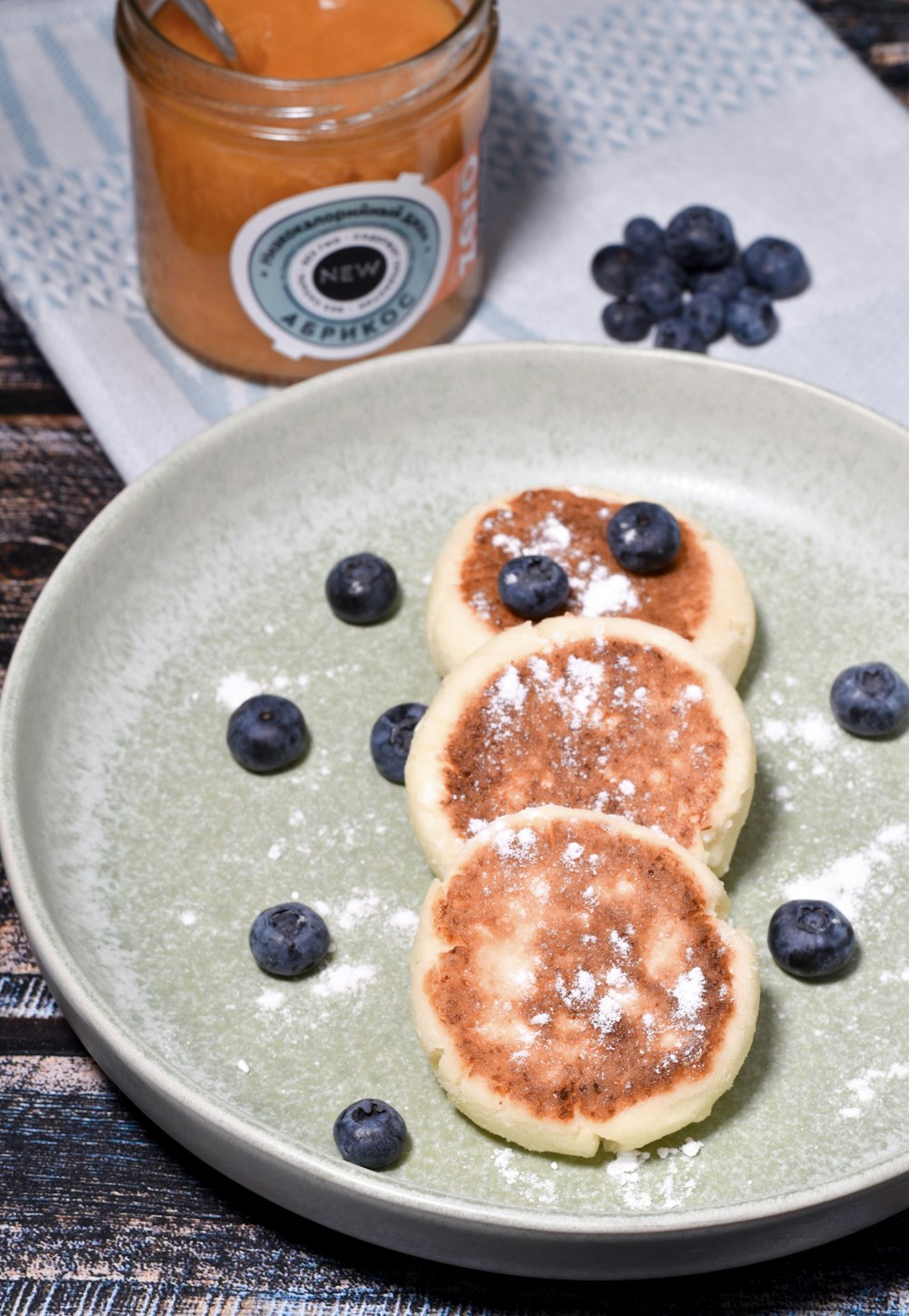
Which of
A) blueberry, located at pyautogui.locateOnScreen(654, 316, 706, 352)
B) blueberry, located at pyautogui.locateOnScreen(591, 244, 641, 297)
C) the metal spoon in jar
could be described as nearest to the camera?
the metal spoon in jar

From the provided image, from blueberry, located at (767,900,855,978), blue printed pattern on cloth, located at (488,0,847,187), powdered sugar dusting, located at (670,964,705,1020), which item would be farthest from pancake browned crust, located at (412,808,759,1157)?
blue printed pattern on cloth, located at (488,0,847,187)

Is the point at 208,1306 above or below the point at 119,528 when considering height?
below

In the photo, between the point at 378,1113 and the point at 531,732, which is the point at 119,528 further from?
the point at 378,1113

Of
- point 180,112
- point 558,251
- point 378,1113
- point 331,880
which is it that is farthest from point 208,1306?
point 558,251

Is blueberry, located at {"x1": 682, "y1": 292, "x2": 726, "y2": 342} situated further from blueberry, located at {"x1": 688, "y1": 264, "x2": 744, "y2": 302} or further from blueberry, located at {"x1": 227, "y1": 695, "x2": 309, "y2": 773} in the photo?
blueberry, located at {"x1": 227, "y1": 695, "x2": 309, "y2": 773}

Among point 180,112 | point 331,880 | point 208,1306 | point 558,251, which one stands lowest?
point 208,1306

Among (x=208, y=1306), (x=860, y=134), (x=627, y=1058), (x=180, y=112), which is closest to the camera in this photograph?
(x=627, y=1058)
